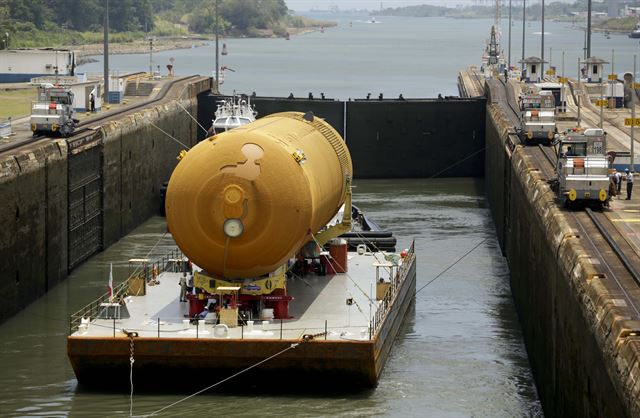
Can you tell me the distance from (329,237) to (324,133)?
122 inches

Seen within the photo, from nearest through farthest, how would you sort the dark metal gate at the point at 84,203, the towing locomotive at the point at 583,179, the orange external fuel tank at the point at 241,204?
the orange external fuel tank at the point at 241,204 < the towing locomotive at the point at 583,179 < the dark metal gate at the point at 84,203

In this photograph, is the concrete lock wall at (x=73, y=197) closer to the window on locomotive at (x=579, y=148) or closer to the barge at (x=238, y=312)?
the barge at (x=238, y=312)

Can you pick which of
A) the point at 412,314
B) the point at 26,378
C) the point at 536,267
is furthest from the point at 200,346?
the point at 412,314

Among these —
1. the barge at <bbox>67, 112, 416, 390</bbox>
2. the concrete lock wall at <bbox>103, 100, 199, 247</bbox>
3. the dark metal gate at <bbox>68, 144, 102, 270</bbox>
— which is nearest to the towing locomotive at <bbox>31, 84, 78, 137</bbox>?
the dark metal gate at <bbox>68, 144, 102, 270</bbox>

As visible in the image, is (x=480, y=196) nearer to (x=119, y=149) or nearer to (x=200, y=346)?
(x=119, y=149)

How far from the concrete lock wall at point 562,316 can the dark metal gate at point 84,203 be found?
557 inches

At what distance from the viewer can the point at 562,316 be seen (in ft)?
101

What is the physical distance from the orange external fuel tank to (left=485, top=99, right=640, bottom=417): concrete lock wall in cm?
561

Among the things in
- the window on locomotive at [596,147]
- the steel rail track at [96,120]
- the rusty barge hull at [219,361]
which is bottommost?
the rusty barge hull at [219,361]

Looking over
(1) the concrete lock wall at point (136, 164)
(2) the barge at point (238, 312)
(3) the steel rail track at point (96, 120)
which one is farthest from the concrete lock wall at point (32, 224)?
(2) the barge at point (238, 312)

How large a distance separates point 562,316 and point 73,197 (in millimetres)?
26218

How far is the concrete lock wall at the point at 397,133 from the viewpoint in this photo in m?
81.4

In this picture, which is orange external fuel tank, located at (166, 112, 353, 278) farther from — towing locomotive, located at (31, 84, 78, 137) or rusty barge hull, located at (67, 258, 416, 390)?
towing locomotive, located at (31, 84, 78, 137)

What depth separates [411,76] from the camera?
566 ft
